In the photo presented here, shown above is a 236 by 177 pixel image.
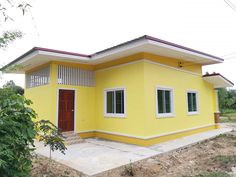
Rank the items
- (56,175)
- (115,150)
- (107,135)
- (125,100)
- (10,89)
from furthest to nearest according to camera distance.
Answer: (107,135) < (125,100) < (115,150) < (56,175) < (10,89)

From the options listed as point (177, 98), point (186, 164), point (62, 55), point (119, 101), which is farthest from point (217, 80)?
point (62, 55)

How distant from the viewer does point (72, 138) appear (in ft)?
30.2

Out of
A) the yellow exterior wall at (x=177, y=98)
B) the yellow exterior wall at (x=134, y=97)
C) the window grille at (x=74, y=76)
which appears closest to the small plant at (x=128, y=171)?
the yellow exterior wall at (x=134, y=97)

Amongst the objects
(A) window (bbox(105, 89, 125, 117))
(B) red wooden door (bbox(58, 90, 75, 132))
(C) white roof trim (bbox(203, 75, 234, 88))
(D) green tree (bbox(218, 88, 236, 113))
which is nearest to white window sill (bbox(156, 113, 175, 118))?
(A) window (bbox(105, 89, 125, 117))

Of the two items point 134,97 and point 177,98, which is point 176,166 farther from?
point 177,98

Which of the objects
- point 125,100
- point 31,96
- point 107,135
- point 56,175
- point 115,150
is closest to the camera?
point 56,175

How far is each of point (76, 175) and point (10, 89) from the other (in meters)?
2.72

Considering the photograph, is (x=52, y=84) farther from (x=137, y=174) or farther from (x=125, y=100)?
(x=137, y=174)

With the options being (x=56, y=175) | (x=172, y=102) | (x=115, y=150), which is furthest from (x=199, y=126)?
(x=56, y=175)

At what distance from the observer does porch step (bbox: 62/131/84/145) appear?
8.89 meters

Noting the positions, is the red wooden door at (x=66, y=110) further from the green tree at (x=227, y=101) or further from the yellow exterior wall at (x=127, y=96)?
the green tree at (x=227, y=101)

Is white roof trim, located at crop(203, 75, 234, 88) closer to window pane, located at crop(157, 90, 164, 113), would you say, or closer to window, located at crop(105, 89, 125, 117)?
window pane, located at crop(157, 90, 164, 113)

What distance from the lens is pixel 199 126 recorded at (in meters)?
11.4

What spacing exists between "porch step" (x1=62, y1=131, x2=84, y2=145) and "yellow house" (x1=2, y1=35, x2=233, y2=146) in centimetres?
30
